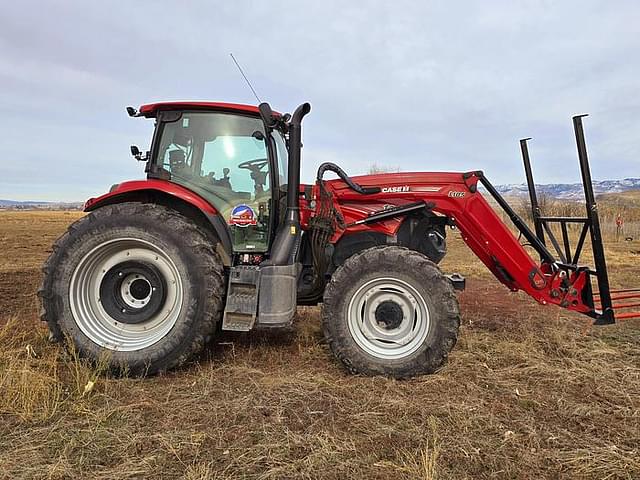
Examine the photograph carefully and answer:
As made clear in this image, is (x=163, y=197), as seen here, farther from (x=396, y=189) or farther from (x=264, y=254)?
(x=396, y=189)

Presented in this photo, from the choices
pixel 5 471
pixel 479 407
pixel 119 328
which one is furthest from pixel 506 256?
pixel 5 471

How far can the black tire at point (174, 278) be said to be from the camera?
3.82 m

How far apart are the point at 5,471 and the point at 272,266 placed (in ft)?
7.37

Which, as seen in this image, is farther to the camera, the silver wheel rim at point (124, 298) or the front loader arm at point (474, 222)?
the front loader arm at point (474, 222)

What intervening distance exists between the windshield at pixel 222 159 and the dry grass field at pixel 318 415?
137 cm

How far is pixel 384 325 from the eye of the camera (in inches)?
159

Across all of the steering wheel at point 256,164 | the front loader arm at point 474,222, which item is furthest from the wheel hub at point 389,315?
the steering wheel at point 256,164

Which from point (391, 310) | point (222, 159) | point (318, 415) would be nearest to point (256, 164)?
point (222, 159)

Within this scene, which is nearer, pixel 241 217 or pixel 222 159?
pixel 241 217

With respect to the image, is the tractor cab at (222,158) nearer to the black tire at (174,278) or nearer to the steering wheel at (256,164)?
the steering wheel at (256,164)

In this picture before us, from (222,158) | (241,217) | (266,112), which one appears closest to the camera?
(266,112)

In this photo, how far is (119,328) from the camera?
4059mm

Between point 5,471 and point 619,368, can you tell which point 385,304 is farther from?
point 5,471

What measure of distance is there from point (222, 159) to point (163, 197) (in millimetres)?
634
